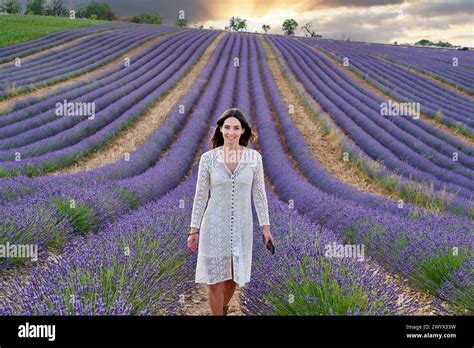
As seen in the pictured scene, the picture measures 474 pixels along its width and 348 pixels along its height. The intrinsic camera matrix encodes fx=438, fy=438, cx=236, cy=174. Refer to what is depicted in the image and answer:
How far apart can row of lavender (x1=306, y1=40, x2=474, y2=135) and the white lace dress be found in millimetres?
12475

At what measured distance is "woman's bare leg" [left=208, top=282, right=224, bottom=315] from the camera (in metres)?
2.60

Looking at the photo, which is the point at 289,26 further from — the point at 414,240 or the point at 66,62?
the point at 414,240

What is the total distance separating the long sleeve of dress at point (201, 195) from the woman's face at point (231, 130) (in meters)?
0.20

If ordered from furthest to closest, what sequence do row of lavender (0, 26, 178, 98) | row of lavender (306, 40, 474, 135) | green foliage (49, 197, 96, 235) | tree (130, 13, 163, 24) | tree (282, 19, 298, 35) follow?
tree (282, 19, 298, 35), tree (130, 13, 163, 24), row of lavender (0, 26, 178, 98), row of lavender (306, 40, 474, 135), green foliage (49, 197, 96, 235)

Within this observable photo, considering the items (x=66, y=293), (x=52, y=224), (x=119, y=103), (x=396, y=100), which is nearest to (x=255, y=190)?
(x=66, y=293)

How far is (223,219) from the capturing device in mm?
2627

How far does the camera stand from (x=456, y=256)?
307 cm

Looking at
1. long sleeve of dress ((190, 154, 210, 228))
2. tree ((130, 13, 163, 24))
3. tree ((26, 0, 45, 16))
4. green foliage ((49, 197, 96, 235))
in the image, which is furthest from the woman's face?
tree ((130, 13, 163, 24))

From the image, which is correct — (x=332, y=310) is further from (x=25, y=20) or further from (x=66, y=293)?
(x=25, y=20)

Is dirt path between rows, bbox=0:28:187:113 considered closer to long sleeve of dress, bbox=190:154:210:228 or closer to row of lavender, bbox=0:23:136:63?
row of lavender, bbox=0:23:136:63

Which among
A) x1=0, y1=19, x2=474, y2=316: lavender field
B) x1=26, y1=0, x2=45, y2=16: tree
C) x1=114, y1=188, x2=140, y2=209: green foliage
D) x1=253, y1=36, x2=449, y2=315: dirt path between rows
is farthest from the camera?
x1=26, y1=0, x2=45, y2=16: tree


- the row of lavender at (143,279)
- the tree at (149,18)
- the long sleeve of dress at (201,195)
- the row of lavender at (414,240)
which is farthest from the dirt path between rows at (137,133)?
the tree at (149,18)

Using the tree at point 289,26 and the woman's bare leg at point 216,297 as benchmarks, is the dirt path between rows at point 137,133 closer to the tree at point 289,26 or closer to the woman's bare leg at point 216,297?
the woman's bare leg at point 216,297
